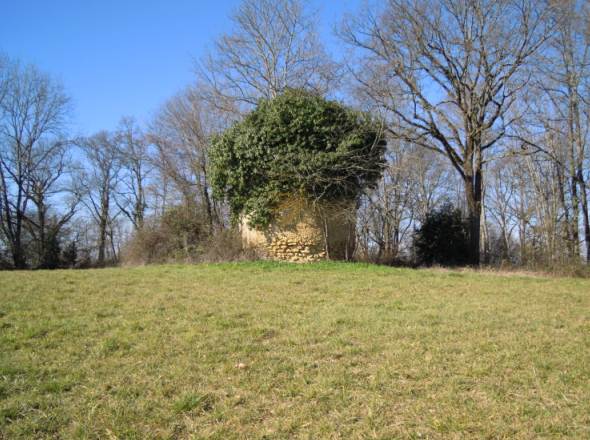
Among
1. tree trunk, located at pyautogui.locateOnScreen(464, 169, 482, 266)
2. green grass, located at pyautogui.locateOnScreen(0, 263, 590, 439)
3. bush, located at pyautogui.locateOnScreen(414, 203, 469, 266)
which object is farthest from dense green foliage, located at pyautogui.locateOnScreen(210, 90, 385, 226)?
green grass, located at pyautogui.locateOnScreen(0, 263, 590, 439)

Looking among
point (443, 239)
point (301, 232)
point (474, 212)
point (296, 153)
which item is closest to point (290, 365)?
point (301, 232)

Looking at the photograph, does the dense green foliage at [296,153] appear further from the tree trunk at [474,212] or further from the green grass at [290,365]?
the green grass at [290,365]

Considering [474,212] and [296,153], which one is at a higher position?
[296,153]

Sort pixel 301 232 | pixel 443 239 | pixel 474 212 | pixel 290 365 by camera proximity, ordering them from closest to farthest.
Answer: pixel 290 365 < pixel 301 232 < pixel 474 212 < pixel 443 239

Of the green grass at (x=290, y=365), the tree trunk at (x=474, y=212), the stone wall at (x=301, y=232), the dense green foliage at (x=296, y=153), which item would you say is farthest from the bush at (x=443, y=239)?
the green grass at (x=290, y=365)

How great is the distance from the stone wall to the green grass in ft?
20.2

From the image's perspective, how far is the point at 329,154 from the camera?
13117mm

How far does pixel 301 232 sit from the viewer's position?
530 inches

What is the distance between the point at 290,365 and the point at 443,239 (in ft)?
45.0

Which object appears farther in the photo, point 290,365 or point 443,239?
point 443,239

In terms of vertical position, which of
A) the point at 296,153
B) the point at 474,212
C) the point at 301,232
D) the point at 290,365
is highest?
the point at 296,153

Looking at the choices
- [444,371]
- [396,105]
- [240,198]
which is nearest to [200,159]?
[240,198]

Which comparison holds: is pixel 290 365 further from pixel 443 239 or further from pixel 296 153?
pixel 443 239

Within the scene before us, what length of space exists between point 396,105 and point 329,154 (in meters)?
3.83
